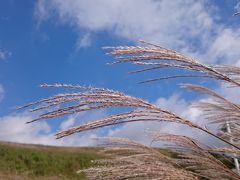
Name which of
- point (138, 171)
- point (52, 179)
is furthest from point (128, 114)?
point (52, 179)

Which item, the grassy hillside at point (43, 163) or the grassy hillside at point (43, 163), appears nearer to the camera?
the grassy hillside at point (43, 163)

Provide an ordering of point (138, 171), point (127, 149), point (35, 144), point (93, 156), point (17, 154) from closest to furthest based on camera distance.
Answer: point (138, 171) → point (127, 149) → point (17, 154) → point (93, 156) → point (35, 144)

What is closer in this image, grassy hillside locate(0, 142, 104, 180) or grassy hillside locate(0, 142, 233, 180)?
grassy hillside locate(0, 142, 233, 180)

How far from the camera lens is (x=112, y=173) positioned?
221 centimetres

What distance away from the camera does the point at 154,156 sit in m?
2.42

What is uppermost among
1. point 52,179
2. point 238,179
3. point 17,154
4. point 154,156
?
point 17,154

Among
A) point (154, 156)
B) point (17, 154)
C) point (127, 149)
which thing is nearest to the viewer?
point (154, 156)

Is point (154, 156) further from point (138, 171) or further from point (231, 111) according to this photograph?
point (231, 111)

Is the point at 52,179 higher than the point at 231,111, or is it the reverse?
the point at 52,179

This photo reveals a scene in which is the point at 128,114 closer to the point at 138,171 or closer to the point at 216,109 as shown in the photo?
the point at 138,171

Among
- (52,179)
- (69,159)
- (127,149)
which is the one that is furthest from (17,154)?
(127,149)

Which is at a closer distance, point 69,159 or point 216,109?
point 216,109

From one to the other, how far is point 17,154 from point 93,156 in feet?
12.9

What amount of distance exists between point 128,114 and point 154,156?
48cm
